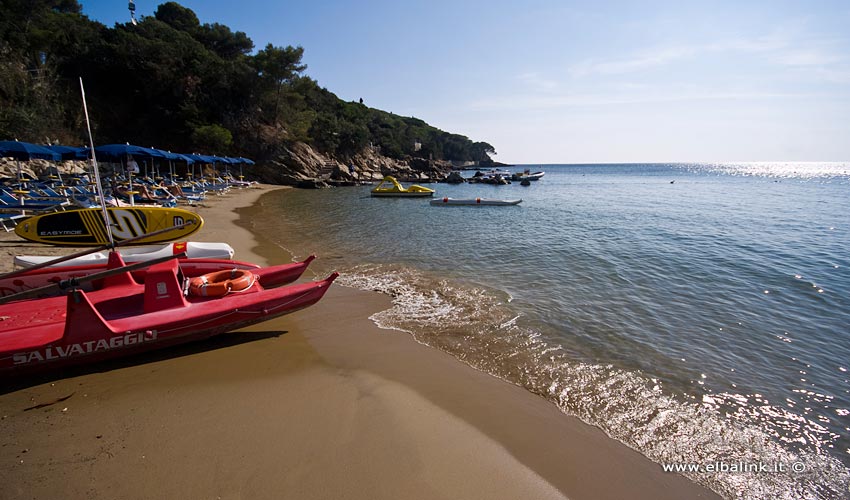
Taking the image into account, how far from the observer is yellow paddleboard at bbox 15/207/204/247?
35.5 feet

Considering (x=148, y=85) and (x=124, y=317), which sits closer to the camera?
(x=124, y=317)

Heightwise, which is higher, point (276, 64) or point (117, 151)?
point (276, 64)

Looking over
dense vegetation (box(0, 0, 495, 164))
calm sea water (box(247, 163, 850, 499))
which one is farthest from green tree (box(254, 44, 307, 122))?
calm sea water (box(247, 163, 850, 499))

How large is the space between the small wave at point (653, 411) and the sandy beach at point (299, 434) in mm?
368

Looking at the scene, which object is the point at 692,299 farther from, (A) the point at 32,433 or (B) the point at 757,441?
(A) the point at 32,433

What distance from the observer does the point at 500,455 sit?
427 cm

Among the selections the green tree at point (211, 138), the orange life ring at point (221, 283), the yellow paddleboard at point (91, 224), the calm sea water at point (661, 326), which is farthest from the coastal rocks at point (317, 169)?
the orange life ring at point (221, 283)

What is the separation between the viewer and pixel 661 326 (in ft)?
26.6

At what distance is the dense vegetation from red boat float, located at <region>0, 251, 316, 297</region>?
106ft

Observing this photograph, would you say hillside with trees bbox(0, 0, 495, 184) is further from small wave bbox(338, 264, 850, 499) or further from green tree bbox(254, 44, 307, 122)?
small wave bbox(338, 264, 850, 499)

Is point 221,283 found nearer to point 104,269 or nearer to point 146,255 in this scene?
point 104,269

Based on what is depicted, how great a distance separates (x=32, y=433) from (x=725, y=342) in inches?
444

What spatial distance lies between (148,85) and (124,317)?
53811mm

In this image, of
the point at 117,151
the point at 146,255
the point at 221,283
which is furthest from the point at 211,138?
the point at 221,283
